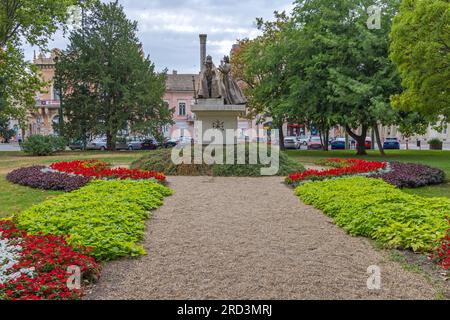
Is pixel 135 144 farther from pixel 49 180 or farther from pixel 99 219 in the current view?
pixel 99 219

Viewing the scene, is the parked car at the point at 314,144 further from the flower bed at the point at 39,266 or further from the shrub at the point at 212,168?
the flower bed at the point at 39,266

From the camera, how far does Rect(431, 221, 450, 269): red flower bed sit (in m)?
4.86

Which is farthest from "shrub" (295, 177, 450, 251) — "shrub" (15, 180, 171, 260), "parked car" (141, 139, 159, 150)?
"parked car" (141, 139, 159, 150)

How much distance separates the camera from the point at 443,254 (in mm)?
5117

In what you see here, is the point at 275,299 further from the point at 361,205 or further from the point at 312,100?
the point at 312,100

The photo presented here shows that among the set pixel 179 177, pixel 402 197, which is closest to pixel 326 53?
pixel 179 177

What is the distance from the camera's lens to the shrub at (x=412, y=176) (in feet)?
38.0

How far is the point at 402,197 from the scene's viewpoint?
7.87 meters

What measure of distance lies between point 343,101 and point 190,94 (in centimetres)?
4554

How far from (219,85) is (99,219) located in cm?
1071

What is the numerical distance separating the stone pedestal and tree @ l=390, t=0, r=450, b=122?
5.62 meters

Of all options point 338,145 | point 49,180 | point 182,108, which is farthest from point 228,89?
point 182,108

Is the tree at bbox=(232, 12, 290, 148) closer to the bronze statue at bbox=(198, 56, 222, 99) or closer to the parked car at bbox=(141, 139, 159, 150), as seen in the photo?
the bronze statue at bbox=(198, 56, 222, 99)

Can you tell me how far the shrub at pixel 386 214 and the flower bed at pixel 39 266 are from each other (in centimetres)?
382
